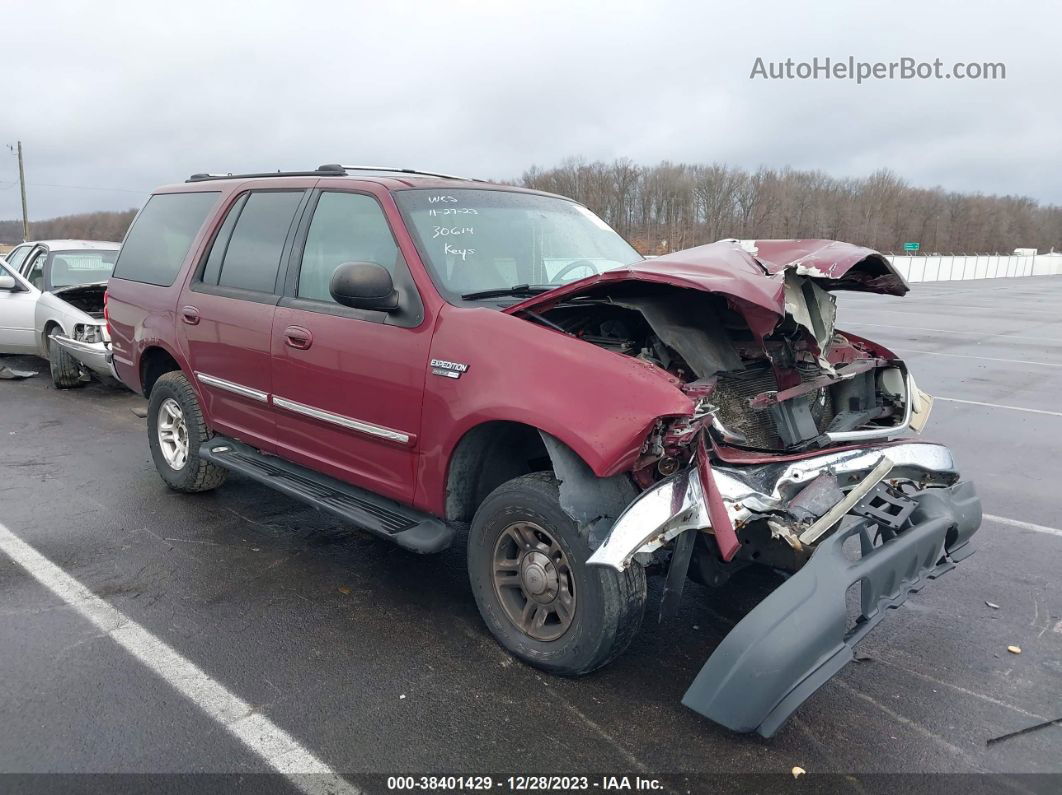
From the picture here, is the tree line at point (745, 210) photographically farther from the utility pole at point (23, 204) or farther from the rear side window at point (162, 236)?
the rear side window at point (162, 236)

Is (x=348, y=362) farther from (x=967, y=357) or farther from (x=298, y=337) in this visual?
(x=967, y=357)

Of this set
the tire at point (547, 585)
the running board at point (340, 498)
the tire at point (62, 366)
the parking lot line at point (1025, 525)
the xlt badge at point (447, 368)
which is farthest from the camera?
the tire at point (62, 366)

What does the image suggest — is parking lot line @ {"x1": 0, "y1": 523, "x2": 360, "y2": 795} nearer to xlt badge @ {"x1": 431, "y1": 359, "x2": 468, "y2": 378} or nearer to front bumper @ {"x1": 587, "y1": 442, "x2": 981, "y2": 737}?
front bumper @ {"x1": 587, "y1": 442, "x2": 981, "y2": 737}

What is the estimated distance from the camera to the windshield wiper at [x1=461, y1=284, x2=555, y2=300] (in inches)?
143

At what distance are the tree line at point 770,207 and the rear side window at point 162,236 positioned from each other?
145 ft

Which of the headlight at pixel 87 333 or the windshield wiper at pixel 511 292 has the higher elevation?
the windshield wiper at pixel 511 292

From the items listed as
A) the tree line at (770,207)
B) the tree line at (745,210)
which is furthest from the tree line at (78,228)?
the tree line at (770,207)

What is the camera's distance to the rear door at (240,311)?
14.2ft

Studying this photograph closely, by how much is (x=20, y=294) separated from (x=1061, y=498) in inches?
438

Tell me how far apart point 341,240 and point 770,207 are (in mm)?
67131

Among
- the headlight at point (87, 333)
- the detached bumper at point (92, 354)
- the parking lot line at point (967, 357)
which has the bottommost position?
the parking lot line at point (967, 357)

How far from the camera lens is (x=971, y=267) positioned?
183ft

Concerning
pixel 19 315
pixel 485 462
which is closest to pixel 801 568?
pixel 485 462

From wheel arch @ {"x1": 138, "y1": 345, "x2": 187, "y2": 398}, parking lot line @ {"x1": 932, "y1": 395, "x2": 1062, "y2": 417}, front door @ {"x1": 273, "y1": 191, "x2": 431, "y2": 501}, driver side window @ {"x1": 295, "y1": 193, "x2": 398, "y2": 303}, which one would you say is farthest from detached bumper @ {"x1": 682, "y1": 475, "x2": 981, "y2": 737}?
parking lot line @ {"x1": 932, "y1": 395, "x2": 1062, "y2": 417}
